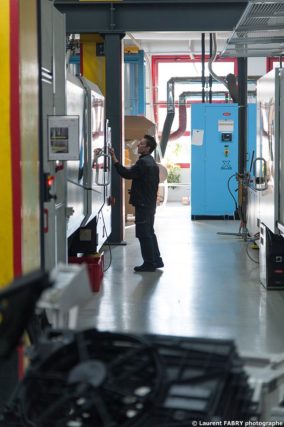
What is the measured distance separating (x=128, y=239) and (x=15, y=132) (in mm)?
6873

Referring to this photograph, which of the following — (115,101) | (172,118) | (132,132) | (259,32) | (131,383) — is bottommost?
(131,383)

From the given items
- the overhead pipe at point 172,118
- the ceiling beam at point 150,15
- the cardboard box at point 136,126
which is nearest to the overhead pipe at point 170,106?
the overhead pipe at point 172,118

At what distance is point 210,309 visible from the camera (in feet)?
20.3

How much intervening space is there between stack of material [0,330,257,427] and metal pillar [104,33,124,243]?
772 cm

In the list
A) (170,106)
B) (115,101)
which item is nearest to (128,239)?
(115,101)

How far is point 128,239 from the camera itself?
1055 cm

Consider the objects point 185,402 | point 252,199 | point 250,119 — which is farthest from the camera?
point 250,119

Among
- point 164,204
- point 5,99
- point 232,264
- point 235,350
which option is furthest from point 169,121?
point 235,350

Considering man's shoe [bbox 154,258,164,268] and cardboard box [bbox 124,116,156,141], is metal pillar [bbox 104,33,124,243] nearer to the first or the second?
man's shoe [bbox 154,258,164,268]

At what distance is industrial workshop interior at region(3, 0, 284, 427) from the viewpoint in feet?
6.20

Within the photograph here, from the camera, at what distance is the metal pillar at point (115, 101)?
955cm

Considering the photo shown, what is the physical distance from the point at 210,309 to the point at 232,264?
2.26 meters

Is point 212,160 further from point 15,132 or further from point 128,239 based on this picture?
point 15,132

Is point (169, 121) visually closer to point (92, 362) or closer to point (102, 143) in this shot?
point (102, 143)
